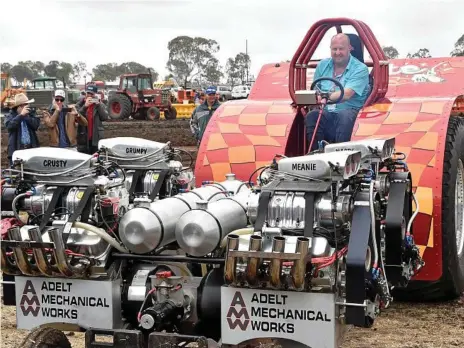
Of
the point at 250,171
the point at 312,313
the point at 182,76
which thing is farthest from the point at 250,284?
the point at 182,76

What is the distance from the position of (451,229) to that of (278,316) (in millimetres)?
2071

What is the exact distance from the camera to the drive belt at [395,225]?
433cm

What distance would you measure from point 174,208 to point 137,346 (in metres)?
0.82

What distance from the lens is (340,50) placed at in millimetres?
6098

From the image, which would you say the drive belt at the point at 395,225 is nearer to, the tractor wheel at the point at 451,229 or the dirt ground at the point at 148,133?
the tractor wheel at the point at 451,229

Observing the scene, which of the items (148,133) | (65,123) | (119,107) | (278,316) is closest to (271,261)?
(278,316)

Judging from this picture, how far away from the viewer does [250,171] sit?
18.9 ft

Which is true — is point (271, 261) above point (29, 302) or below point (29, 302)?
above

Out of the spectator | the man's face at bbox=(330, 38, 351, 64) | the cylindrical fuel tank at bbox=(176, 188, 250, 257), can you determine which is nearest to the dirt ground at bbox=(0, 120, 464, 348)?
the cylindrical fuel tank at bbox=(176, 188, 250, 257)

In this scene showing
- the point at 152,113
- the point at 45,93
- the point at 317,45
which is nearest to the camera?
the point at 317,45

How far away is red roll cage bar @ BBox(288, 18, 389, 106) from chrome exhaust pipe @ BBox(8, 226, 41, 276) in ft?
9.34

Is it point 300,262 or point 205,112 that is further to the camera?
point 205,112

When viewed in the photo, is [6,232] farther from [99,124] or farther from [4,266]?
[99,124]

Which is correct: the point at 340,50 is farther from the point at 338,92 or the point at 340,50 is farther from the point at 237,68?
the point at 237,68
